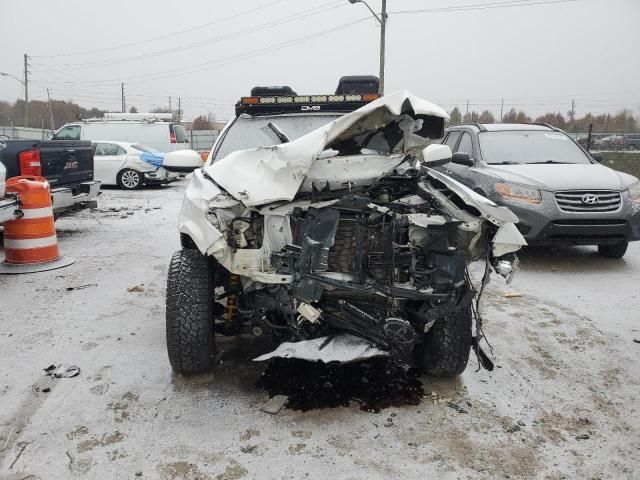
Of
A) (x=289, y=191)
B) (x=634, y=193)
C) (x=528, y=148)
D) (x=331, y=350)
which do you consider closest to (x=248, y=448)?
(x=331, y=350)

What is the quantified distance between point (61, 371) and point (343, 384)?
1.95 m

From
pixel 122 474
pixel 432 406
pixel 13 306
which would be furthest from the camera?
pixel 13 306

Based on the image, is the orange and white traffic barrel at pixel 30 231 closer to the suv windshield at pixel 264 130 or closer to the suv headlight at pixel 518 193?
the suv windshield at pixel 264 130

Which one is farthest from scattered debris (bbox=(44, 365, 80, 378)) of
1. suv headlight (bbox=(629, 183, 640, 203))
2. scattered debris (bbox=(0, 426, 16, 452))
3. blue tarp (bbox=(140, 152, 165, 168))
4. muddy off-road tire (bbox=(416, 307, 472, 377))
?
blue tarp (bbox=(140, 152, 165, 168))

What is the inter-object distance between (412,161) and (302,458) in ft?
6.65

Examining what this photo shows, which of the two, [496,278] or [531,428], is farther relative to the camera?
[496,278]

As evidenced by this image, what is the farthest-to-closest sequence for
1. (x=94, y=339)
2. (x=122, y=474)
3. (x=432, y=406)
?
(x=94, y=339) → (x=432, y=406) → (x=122, y=474)

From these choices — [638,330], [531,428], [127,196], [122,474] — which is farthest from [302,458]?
[127,196]

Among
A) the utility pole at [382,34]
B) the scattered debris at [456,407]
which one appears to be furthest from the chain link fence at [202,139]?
the scattered debris at [456,407]

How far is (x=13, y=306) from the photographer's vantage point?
185 inches

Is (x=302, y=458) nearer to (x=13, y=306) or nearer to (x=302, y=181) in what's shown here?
(x=302, y=181)

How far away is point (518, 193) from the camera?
6027mm

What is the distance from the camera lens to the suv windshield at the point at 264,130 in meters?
4.41

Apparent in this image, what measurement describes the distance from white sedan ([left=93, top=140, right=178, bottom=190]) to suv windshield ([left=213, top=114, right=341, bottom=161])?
31.1 ft
